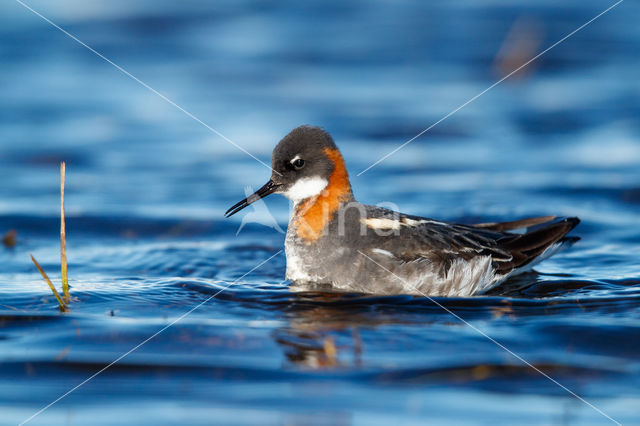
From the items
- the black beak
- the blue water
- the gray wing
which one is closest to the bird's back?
the gray wing

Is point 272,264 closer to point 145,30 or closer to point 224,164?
point 224,164

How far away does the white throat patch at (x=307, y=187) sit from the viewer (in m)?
7.15

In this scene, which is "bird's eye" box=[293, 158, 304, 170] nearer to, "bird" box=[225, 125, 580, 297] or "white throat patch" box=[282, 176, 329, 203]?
"bird" box=[225, 125, 580, 297]

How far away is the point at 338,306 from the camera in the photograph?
6391 millimetres

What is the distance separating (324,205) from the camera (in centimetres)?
A: 714

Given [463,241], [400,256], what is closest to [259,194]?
[400,256]

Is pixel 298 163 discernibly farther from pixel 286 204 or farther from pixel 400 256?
pixel 286 204

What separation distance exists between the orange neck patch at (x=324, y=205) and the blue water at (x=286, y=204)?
59cm

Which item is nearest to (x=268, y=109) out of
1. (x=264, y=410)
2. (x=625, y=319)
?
(x=625, y=319)

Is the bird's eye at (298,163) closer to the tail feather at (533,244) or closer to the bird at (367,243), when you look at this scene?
the bird at (367,243)

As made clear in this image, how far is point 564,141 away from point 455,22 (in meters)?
5.73

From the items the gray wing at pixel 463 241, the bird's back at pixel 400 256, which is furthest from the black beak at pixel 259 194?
the gray wing at pixel 463 241

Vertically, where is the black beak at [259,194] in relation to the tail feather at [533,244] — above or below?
above

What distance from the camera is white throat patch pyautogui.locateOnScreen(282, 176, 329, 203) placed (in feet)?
23.5
